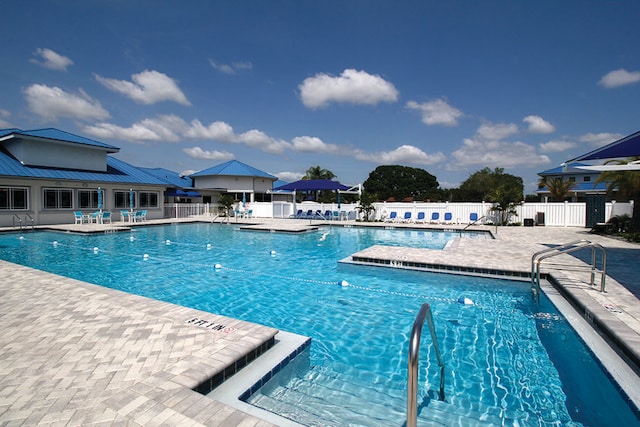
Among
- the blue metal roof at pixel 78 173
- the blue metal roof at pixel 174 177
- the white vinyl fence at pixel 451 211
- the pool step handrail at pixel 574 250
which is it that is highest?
the blue metal roof at pixel 174 177

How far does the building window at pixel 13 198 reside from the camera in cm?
1727

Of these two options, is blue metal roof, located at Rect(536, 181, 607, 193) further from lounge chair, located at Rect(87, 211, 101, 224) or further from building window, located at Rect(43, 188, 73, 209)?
building window, located at Rect(43, 188, 73, 209)

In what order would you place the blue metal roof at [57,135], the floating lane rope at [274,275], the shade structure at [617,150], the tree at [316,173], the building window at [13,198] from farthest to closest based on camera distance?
1. the tree at [316,173]
2. the blue metal roof at [57,135]
3. the building window at [13,198]
4. the shade structure at [617,150]
5. the floating lane rope at [274,275]

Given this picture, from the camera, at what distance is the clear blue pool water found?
120 inches

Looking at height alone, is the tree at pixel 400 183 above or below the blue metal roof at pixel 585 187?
above

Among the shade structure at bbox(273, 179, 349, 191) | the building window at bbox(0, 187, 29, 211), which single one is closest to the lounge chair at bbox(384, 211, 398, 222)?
the shade structure at bbox(273, 179, 349, 191)

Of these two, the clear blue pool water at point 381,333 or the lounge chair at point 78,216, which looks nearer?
the clear blue pool water at point 381,333

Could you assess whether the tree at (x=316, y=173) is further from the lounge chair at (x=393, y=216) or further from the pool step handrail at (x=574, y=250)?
the pool step handrail at (x=574, y=250)

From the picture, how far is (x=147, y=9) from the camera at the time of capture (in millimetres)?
12570

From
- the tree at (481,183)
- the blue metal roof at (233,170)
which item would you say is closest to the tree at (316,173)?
the blue metal roof at (233,170)

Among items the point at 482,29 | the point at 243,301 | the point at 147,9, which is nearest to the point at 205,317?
the point at 243,301

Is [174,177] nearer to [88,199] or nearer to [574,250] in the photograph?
[88,199]

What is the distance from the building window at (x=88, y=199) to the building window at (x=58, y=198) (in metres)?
0.50

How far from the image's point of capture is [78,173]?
20.3 m
